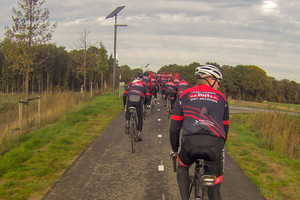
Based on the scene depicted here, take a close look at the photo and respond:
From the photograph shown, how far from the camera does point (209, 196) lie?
3047 millimetres

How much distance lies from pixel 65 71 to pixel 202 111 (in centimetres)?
8066

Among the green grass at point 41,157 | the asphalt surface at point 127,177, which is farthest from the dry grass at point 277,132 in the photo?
the green grass at point 41,157

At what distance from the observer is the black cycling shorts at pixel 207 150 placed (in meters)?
2.92

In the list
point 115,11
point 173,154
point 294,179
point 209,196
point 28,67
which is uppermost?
point 115,11

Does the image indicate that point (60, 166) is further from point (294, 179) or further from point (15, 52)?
point (15, 52)

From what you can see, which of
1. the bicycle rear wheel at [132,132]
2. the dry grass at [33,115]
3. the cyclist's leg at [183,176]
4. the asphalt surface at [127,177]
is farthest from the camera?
the dry grass at [33,115]

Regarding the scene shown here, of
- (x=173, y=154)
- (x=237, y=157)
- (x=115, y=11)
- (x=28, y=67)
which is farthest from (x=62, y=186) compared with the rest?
(x=115, y=11)

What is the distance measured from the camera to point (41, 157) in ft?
23.7

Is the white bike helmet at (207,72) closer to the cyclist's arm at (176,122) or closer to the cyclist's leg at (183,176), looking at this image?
the cyclist's arm at (176,122)

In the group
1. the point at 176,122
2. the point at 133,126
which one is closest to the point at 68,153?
the point at 133,126

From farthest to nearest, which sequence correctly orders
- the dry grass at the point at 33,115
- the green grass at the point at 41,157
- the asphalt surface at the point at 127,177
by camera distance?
the dry grass at the point at 33,115 < the green grass at the point at 41,157 < the asphalt surface at the point at 127,177

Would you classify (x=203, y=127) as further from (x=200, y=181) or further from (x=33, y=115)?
(x=33, y=115)

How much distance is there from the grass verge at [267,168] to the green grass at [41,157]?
433cm

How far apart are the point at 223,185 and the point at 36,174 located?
3950 mm
